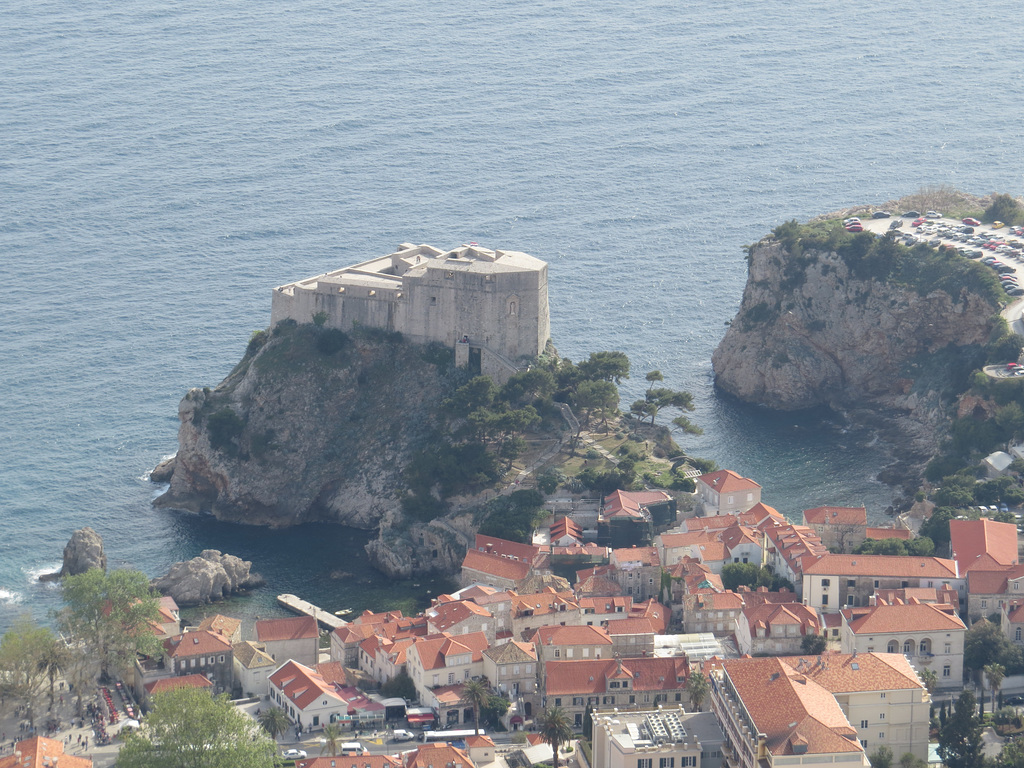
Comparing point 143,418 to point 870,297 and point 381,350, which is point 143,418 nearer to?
point 381,350

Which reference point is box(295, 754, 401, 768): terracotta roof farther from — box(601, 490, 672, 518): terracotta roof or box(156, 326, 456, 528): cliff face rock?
box(156, 326, 456, 528): cliff face rock

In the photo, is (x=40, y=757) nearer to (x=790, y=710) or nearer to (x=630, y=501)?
(x=790, y=710)

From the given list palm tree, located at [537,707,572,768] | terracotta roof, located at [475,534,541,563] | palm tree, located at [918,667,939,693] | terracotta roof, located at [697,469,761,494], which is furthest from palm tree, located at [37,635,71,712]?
palm tree, located at [918,667,939,693]

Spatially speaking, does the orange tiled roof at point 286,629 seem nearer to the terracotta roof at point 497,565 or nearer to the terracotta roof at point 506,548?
the terracotta roof at point 497,565

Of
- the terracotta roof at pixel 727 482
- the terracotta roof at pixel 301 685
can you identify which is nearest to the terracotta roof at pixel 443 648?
the terracotta roof at pixel 301 685

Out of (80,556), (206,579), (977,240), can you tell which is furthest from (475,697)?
(977,240)
